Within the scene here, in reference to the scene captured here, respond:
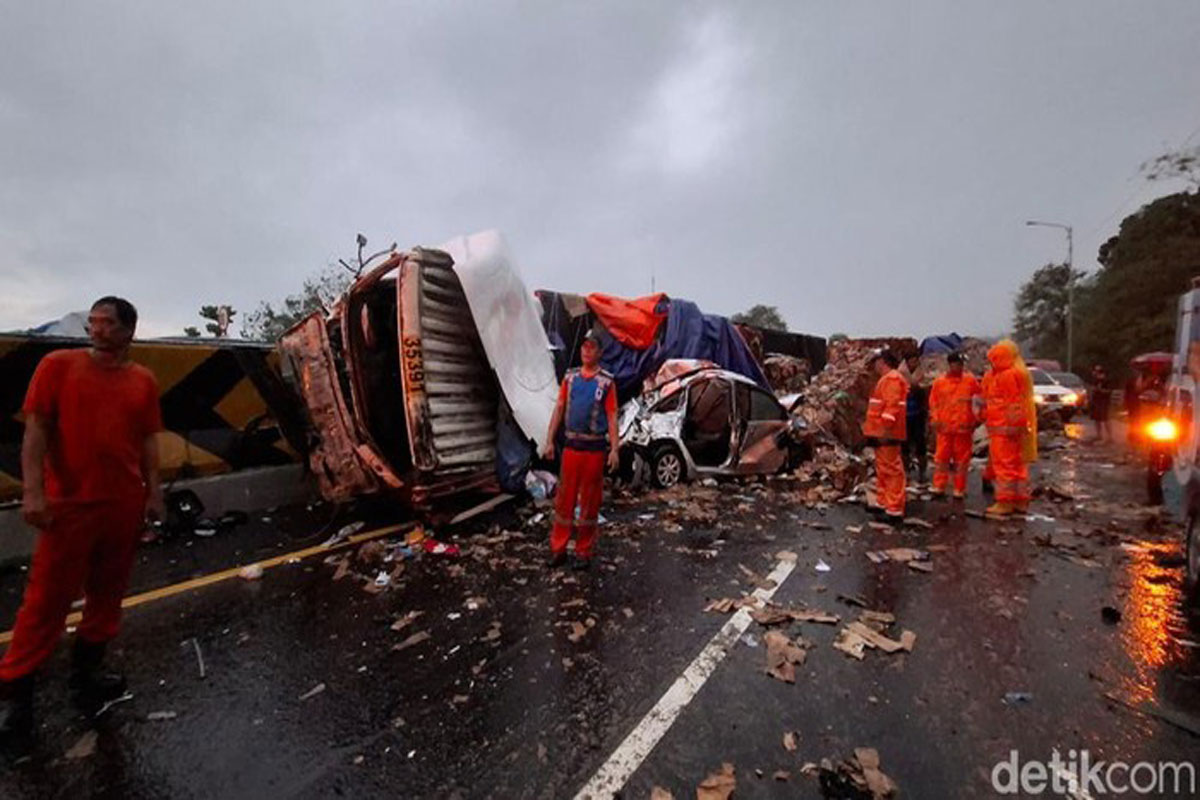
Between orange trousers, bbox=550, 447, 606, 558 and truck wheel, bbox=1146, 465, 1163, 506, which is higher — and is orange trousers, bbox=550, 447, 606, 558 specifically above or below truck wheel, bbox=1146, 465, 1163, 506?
above

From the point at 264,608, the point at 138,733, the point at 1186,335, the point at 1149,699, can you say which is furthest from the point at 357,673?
the point at 1186,335

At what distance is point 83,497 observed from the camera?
2615mm

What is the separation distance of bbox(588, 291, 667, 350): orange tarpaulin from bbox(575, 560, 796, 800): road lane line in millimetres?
7682

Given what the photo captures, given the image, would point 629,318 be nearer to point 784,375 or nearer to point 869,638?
point 784,375

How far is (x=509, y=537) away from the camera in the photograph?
5.36 metres

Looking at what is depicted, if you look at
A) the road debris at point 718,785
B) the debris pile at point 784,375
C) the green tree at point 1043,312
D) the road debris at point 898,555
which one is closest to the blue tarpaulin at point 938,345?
the debris pile at point 784,375

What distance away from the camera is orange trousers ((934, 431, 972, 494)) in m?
6.99

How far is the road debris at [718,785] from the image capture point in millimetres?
2092

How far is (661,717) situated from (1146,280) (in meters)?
33.9

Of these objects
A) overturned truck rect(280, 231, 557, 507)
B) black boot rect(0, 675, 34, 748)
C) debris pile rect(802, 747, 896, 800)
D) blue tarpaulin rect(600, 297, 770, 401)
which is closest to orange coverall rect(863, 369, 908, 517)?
overturned truck rect(280, 231, 557, 507)

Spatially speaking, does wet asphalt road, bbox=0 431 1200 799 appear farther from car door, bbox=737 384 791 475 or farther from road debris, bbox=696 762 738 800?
car door, bbox=737 384 791 475

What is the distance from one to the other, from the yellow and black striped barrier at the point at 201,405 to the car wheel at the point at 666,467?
13.3 ft

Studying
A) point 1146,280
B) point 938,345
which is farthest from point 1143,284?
point 938,345

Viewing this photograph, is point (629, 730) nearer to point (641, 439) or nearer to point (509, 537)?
point (509, 537)
